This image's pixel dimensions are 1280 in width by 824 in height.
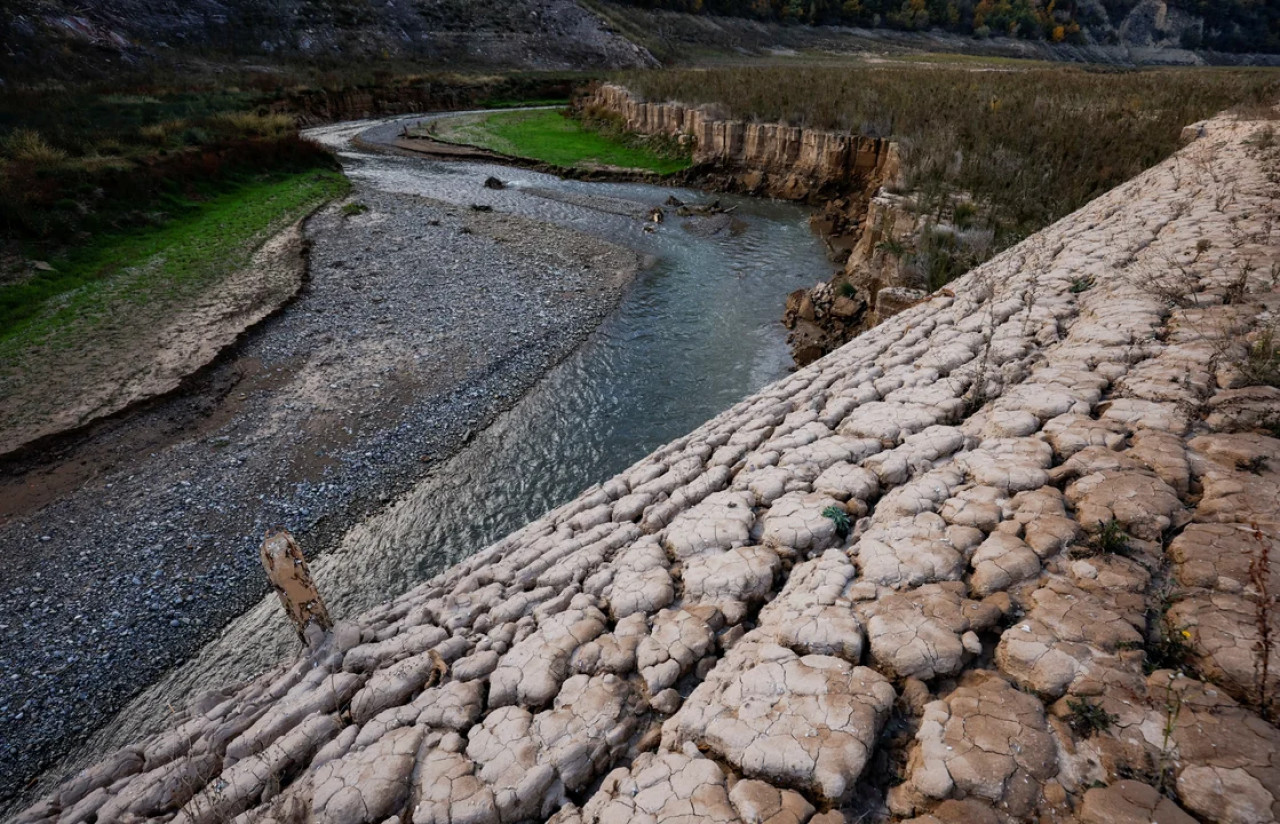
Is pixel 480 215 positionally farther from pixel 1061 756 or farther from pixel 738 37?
pixel 738 37

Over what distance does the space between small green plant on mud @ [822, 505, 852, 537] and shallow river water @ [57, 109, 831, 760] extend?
4.13 metres

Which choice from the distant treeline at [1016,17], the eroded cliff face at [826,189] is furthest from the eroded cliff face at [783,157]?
the distant treeline at [1016,17]

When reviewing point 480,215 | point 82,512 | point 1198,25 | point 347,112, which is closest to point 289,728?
point 82,512

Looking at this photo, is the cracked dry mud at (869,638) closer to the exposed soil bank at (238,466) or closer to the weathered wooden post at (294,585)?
the weathered wooden post at (294,585)

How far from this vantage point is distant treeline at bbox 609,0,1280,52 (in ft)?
211

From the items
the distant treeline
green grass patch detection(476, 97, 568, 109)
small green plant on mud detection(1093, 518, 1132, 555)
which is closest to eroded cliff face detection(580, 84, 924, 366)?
small green plant on mud detection(1093, 518, 1132, 555)

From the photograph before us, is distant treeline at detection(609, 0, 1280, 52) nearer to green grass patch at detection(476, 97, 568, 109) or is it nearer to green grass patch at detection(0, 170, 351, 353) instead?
green grass patch at detection(476, 97, 568, 109)

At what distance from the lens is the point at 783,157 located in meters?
18.8

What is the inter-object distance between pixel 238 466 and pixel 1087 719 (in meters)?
8.21

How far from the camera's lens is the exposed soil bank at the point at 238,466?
5.18 metres

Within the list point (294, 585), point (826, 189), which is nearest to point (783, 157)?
point (826, 189)

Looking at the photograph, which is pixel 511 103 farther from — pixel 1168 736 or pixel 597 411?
pixel 1168 736

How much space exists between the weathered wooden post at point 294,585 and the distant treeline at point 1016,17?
237ft

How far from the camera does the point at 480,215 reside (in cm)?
1680
